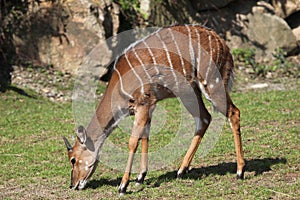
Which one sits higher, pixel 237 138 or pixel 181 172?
pixel 237 138

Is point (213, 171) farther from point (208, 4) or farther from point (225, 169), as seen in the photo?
point (208, 4)

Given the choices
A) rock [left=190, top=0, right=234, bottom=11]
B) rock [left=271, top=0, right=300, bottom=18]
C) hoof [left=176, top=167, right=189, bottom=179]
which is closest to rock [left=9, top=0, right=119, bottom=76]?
rock [left=190, top=0, right=234, bottom=11]

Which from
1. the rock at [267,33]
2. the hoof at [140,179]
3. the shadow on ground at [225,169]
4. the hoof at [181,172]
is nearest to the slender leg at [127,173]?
the hoof at [140,179]

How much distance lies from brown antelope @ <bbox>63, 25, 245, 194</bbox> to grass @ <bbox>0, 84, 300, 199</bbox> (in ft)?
0.86

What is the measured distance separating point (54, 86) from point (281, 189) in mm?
6912

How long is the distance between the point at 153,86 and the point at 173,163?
1366 mm

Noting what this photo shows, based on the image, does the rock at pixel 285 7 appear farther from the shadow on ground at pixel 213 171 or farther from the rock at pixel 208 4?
the shadow on ground at pixel 213 171

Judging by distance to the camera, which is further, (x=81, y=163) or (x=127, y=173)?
(x=81, y=163)

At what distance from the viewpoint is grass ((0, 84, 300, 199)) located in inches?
234

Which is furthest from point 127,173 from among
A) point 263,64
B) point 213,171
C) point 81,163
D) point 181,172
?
point 263,64

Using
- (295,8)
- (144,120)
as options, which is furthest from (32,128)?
(295,8)

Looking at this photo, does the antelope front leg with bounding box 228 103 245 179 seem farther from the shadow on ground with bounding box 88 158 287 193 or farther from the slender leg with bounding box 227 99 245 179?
the shadow on ground with bounding box 88 158 287 193

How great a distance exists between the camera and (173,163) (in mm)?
7234

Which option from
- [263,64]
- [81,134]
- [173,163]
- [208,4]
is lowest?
[263,64]
